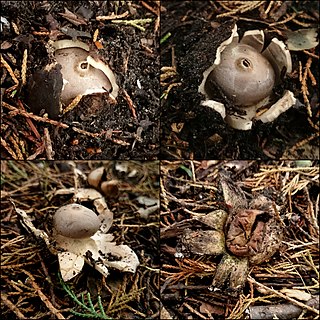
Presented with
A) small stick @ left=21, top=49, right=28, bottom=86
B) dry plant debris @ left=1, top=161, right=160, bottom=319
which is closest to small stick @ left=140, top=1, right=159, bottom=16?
small stick @ left=21, top=49, right=28, bottom=86

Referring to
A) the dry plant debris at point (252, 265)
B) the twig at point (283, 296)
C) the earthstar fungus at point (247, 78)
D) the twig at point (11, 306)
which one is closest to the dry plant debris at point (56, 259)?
the twig at point (11, 306)

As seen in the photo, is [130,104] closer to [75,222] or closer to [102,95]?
[102,95]

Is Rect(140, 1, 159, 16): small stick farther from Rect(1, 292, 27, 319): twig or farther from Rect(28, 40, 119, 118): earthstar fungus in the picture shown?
Rect(1, 292, 27, 319): twig

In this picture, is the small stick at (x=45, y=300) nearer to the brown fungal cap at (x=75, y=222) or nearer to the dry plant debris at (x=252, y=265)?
the brown fungal cap at (x=75, y=222)

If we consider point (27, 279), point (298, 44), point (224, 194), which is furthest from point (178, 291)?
point (298, 44)

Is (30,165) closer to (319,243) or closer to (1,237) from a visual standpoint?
(1,237)

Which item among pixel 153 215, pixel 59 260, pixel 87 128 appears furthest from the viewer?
pixel 153 215
